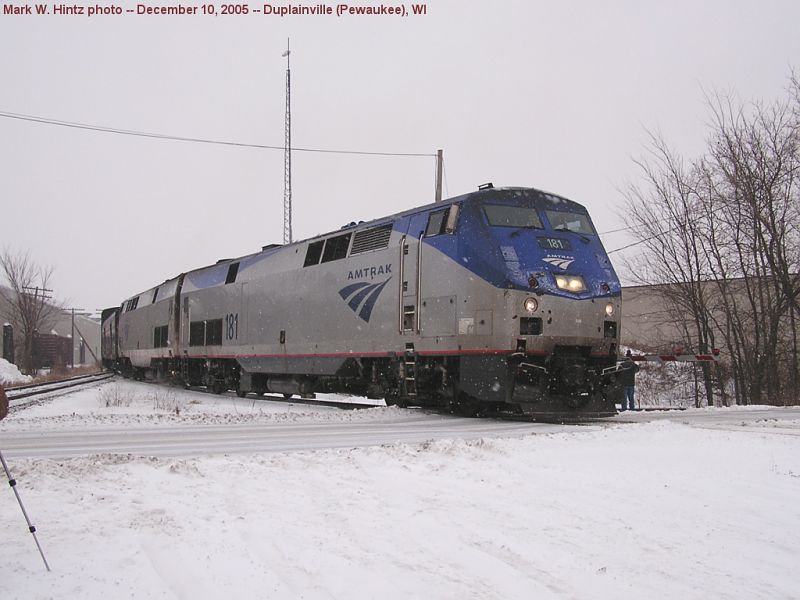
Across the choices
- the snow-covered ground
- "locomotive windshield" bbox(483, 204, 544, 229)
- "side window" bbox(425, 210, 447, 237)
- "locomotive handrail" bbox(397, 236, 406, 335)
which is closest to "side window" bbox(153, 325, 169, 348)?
"locomotive handrail" bbox(397, 236, 406, 335)

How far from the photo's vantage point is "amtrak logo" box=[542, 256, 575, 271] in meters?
11.8

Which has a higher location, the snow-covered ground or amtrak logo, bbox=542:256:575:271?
amtrak logo, bbox=542:256:575:271

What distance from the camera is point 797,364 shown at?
69.5ft

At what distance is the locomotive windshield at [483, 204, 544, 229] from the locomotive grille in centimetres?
257

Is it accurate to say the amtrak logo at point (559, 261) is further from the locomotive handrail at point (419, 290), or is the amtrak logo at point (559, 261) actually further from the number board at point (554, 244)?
the locomotive handrail at point (419, 290)

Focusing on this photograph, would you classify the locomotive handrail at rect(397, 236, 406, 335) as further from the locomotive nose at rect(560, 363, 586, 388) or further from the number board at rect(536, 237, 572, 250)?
the locomotive nose at rect(560, 363, 586, 388)

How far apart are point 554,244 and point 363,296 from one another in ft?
13.8

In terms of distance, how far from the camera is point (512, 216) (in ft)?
40.1

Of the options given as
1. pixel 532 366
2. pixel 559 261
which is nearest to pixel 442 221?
pixel 559 261

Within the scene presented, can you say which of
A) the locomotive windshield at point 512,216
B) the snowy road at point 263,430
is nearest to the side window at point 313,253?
the snowy road at point 263,430

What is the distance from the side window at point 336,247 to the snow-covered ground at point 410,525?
8.45 meters

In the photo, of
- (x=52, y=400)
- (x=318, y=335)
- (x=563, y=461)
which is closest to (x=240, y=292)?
(x=318, y=335)

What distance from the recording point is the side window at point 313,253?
1634cm

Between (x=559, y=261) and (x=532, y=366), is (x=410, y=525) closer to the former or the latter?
(x=532, y=366)
